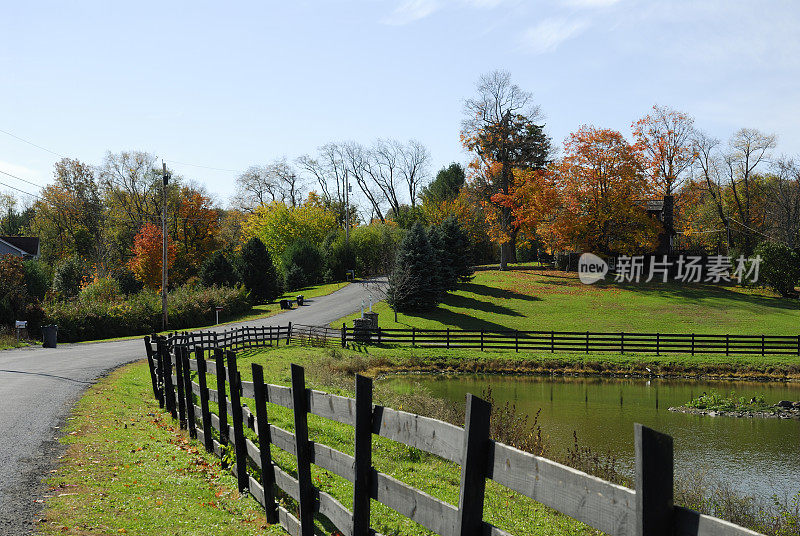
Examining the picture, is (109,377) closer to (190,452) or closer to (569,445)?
(190,452)

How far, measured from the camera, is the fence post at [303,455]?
629cm

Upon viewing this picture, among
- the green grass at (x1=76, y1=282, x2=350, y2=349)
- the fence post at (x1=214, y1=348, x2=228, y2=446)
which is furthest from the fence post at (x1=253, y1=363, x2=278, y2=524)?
the green grass at (x1=76, y1=282, x2=350, y2=349)

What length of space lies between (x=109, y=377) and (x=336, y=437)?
38.1 ft

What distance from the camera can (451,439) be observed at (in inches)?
158

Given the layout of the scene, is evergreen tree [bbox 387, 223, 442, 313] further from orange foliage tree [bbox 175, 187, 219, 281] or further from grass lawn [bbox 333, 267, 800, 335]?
orange foliage tree [bbox 175, 187, 219, 281]

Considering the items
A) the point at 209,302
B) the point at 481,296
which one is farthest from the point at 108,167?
the point at 481,296

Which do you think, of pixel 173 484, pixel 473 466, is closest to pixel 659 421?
pixel 173 484

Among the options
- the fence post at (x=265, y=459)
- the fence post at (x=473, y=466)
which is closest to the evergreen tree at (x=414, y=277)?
the fence post at (x=265, y=459)

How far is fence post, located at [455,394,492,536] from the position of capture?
3.60 metres

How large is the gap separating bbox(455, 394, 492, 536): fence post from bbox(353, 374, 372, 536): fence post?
1488 mm

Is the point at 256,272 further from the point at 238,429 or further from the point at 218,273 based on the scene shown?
the point at 238,429

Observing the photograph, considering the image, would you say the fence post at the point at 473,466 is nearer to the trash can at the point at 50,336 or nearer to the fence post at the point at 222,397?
the fence post at the point at 222,397

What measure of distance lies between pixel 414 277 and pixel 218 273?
19.8 metres

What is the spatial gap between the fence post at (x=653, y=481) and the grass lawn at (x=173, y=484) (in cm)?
468
